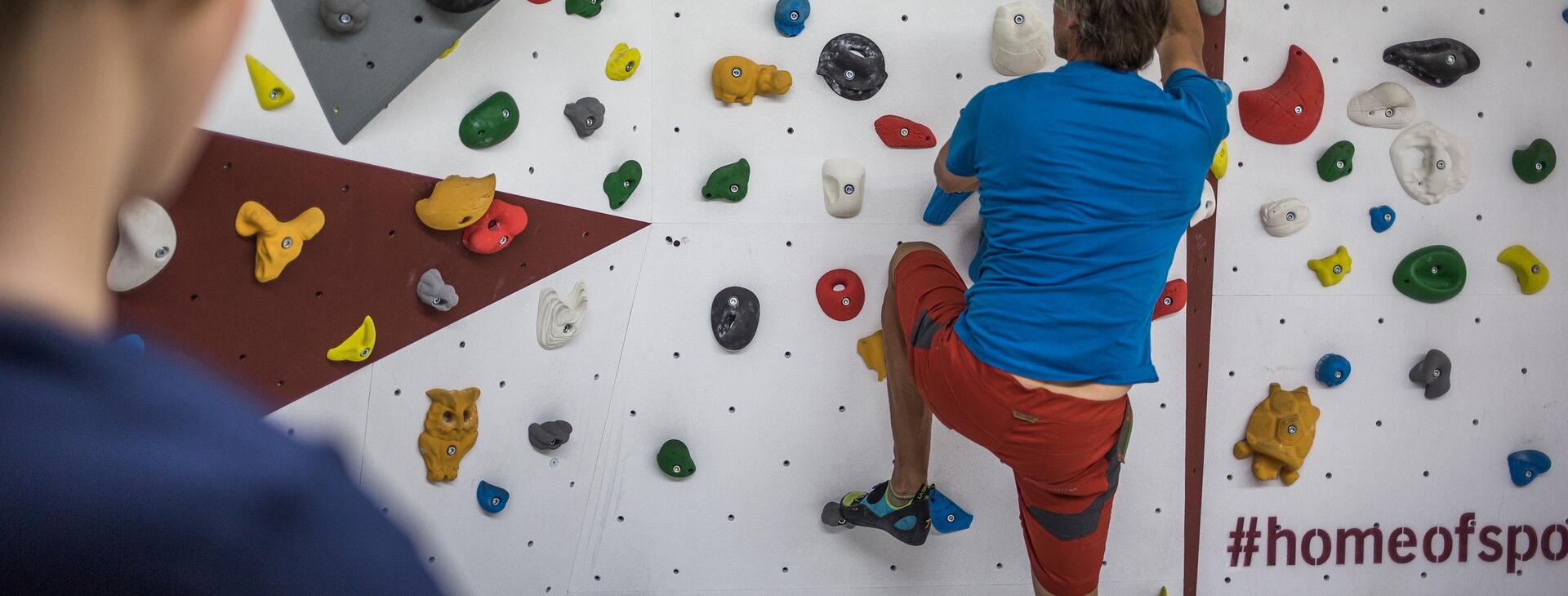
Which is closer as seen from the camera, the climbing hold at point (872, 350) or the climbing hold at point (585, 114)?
the climbing hold at point (585, 114)

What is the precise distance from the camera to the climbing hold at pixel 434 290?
7.01 ft

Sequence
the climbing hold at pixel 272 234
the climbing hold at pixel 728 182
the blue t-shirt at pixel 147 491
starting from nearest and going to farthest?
the blue t-shirt at pixel 147 491 → the climbing hold at pixel 272 234 → the climbing hold at pixel 728 182

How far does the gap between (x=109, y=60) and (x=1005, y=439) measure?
169cm

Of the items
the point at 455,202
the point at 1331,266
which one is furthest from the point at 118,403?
the point at 1331,266

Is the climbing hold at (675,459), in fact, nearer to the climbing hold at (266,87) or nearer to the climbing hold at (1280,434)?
the climbing hold at (266,87)

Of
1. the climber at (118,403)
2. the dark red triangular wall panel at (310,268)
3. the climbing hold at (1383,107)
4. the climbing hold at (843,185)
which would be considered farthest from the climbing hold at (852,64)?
the climber at (118,403)

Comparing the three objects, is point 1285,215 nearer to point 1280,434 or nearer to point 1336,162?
point 1336,162

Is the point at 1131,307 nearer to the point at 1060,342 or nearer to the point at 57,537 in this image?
the point at 1060,342

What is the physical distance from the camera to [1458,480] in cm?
282

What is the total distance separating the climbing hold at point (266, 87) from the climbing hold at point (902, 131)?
3.99ft

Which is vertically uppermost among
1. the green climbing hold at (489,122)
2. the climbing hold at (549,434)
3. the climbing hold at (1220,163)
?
the green climbing hold at (489,122)

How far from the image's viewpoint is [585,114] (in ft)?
7.23

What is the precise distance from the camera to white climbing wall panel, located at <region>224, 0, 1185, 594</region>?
2207 mm

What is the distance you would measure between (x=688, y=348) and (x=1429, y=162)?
190 cm
